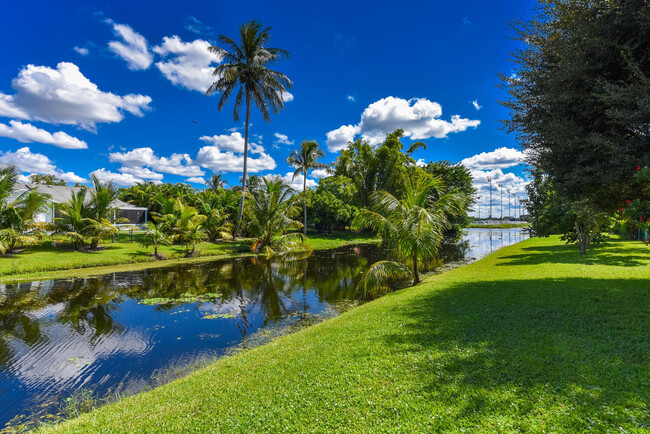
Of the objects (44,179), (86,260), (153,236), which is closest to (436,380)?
(86,260)

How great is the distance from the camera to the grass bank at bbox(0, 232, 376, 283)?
41.2 ft

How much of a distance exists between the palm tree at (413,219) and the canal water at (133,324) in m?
2.51

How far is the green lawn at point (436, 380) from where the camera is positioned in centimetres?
280

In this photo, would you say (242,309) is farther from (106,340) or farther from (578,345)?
(578,345)

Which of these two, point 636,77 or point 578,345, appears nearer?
point 578,345

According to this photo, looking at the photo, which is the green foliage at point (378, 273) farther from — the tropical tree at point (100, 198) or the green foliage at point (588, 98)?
the tropical tree at point (100, 198)

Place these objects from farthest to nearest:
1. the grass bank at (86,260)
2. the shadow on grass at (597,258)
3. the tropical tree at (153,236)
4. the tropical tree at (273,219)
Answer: the tropical tree at (273,219) → the tropical tree at (153,236) → the grass bank at (86,260) → the shadow on grass at (597,258)

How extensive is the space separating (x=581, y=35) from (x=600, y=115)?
1861mm

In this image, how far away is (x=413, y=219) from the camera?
9.82 m

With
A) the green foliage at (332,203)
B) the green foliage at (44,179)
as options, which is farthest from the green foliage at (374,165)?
the green foliage at (44,179)

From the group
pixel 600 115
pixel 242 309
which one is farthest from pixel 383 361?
pixel 600 115

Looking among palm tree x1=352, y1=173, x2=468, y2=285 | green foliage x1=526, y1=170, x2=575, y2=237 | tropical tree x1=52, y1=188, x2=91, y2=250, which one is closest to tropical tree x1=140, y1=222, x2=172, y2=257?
tropical tree x1=52, y1=188, x2=91, y2=250

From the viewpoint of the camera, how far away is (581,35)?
6207 millimetres

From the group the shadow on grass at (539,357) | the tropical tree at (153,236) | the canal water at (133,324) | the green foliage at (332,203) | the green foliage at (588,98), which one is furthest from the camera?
the green foliage at (332,203)
